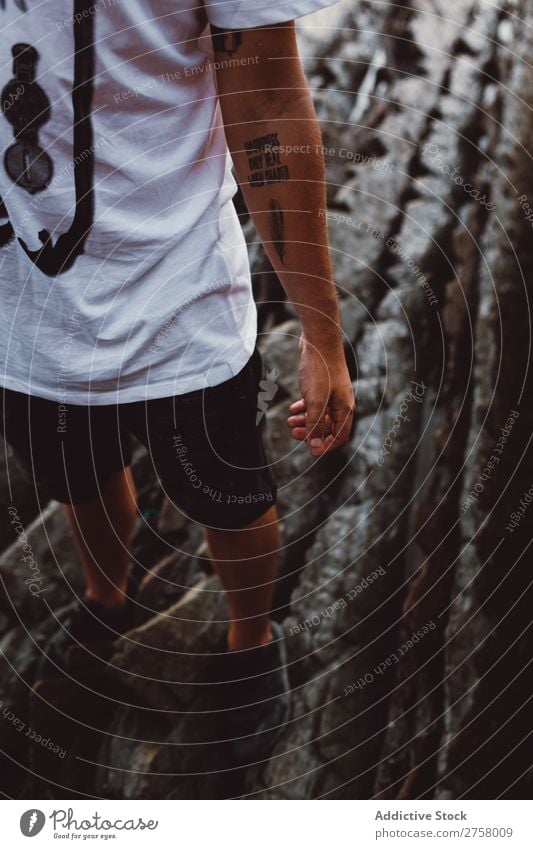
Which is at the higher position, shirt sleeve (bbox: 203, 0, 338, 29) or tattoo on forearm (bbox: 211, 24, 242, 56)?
shirt sleeve (bbox: 203, 0, 338, 29)

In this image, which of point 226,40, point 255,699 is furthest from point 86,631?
point 226,40

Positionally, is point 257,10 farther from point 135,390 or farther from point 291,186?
point 135,390

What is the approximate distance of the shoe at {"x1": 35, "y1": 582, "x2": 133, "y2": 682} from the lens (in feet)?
4.31

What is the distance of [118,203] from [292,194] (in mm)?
182

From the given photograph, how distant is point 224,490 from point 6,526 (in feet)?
2.44

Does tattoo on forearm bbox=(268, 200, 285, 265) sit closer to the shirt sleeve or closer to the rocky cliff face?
the shirt sleeve

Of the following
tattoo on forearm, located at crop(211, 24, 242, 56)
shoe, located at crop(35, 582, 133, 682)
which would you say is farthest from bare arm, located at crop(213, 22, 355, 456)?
shoe, located at crop(35, 582, 133, 682)

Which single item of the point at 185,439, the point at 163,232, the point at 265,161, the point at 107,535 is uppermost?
the point at 265,161

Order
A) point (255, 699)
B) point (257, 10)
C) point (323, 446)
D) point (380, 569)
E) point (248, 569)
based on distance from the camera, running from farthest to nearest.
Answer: point (380, 569) → point (255, 699) → point (248, 569) → point (323, 446) → point (257, 10)

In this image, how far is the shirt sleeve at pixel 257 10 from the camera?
2.37 ft

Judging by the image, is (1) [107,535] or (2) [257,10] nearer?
(2) [257,10]

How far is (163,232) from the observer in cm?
83

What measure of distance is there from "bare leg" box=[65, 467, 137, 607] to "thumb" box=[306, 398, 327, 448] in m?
0.37

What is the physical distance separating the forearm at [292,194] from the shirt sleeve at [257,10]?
73 mm
